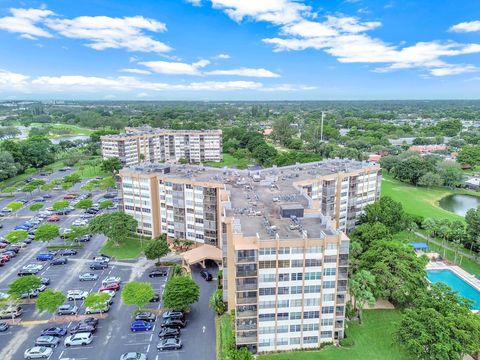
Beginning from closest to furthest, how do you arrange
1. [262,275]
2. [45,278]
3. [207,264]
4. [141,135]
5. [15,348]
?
[262,275] < [15,348] < [45,278] < [207,264] < [141,135]

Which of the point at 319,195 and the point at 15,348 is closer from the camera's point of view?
the point at 15,348

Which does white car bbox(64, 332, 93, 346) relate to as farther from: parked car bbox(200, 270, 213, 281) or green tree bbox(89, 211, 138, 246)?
green tree bbox(89, 211, 138, 246)

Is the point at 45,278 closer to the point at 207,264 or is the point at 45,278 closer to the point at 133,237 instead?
the point at 133,237

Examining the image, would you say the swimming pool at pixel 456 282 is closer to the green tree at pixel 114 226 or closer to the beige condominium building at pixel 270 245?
A: the beige condominium building at pixel 270 245

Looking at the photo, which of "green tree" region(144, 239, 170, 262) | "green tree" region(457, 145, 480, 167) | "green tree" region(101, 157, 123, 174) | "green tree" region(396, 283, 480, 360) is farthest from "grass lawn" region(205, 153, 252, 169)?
"green tree" region(396, 283, 480, 360)

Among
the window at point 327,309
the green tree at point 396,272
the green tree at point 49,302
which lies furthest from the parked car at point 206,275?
the green tree at point 396,272

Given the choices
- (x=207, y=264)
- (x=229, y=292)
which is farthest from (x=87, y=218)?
(x=229, y=292)

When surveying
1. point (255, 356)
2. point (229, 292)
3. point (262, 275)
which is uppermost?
point (262, 275)

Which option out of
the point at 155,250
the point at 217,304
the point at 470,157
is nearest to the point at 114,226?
the point at 155,250
